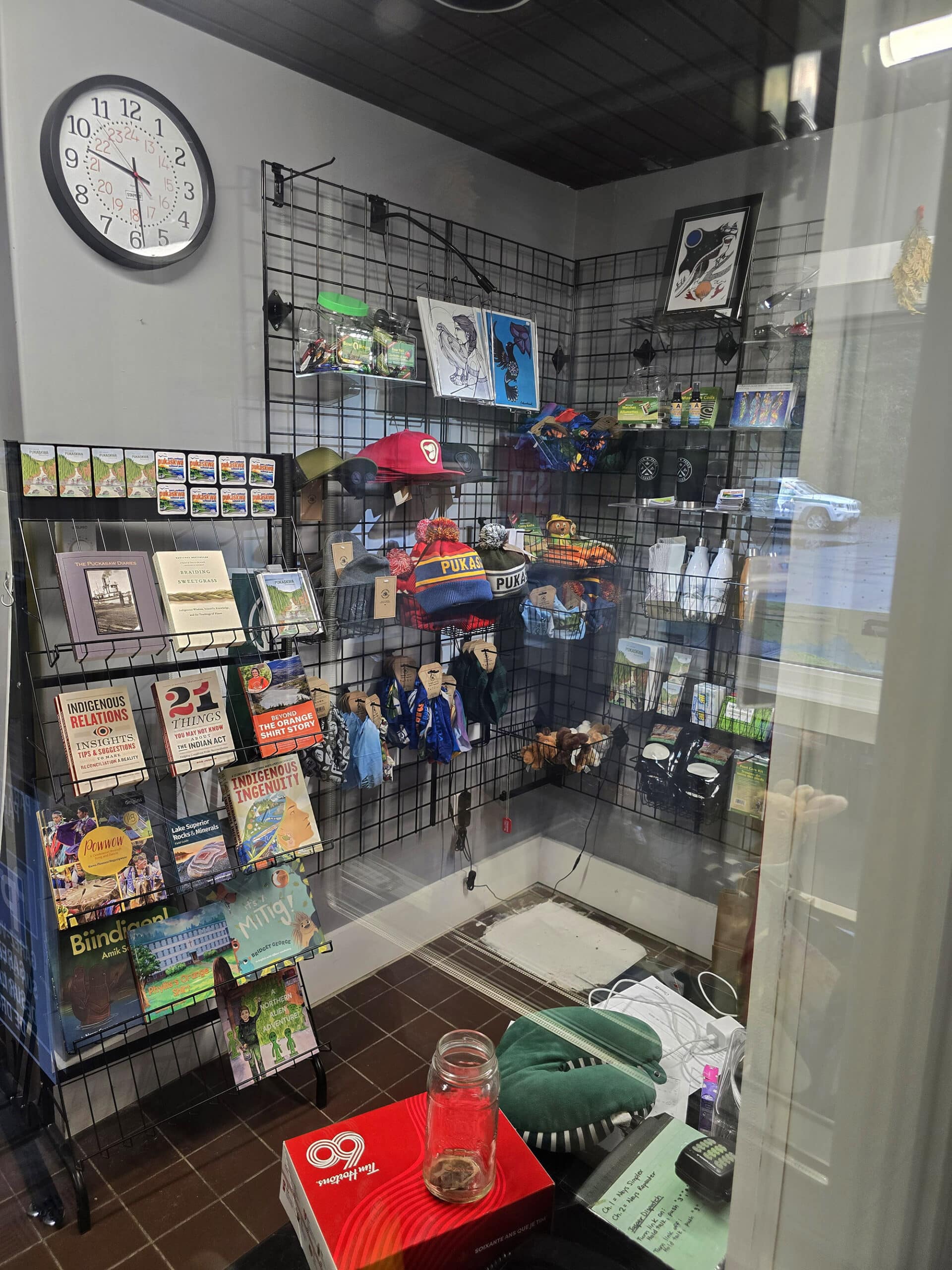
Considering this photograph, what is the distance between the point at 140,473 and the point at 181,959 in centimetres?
87

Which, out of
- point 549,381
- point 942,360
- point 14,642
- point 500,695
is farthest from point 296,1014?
point 942,360

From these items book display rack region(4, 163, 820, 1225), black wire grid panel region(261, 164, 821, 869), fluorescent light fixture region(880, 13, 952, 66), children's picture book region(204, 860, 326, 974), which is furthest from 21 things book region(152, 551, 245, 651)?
fluorescent light fixture region(880, 13, 952, 66)

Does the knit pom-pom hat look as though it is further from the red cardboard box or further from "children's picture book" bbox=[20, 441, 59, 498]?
the red cardboard box

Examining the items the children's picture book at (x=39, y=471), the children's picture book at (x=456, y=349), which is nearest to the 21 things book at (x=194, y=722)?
the children's picture book at (x=39, y=471)

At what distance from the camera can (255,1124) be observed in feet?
4.89

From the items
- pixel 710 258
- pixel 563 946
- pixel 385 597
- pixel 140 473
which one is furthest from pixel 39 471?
pixel 563 946

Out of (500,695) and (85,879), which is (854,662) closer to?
(500,695)

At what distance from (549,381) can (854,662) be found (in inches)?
30.4

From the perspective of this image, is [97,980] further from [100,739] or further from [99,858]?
[100,739]

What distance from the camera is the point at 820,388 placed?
1.94 feet

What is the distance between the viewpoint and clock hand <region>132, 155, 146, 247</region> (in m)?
1.29

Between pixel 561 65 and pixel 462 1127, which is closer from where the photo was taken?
pixel 462 1127

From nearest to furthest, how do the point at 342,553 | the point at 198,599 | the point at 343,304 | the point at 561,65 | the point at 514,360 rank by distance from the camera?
the point at 561,65 → the point at 514,360 → the point at 198,599 → the point at 343,304 → the point at 342,553

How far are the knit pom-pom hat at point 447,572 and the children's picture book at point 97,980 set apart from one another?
78 centimetres
